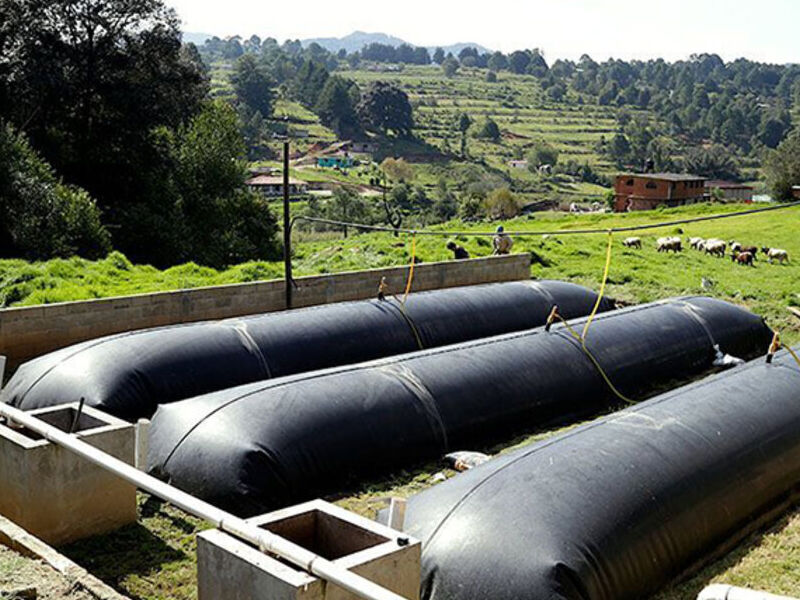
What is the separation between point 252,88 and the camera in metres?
146

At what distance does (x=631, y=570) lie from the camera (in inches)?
307

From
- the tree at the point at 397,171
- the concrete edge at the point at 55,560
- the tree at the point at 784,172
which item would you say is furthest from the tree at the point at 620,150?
the concrete edge at the point at 55,560

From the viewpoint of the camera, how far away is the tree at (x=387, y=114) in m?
147

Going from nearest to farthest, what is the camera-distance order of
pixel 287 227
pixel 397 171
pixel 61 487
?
pixel 61 487 < pixel 287 227 < pixel 397 171

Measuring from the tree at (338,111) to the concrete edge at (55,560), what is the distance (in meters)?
141

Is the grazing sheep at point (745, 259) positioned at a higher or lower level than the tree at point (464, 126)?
higher

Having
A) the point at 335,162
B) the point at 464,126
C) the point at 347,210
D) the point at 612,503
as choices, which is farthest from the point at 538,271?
the point at 464,126

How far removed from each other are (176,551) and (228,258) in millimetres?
20939

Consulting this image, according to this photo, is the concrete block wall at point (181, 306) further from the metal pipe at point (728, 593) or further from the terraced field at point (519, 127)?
the terraced field at point (519, 127)

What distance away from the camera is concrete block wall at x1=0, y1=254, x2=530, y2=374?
14.2 metres

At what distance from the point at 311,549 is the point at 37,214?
1802 centimetres

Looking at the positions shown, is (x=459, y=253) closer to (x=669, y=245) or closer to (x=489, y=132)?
(x=669, y=245)

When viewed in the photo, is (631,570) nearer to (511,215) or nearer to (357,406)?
(357,406)

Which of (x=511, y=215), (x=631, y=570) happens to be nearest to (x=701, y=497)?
(x=631, y=570)
